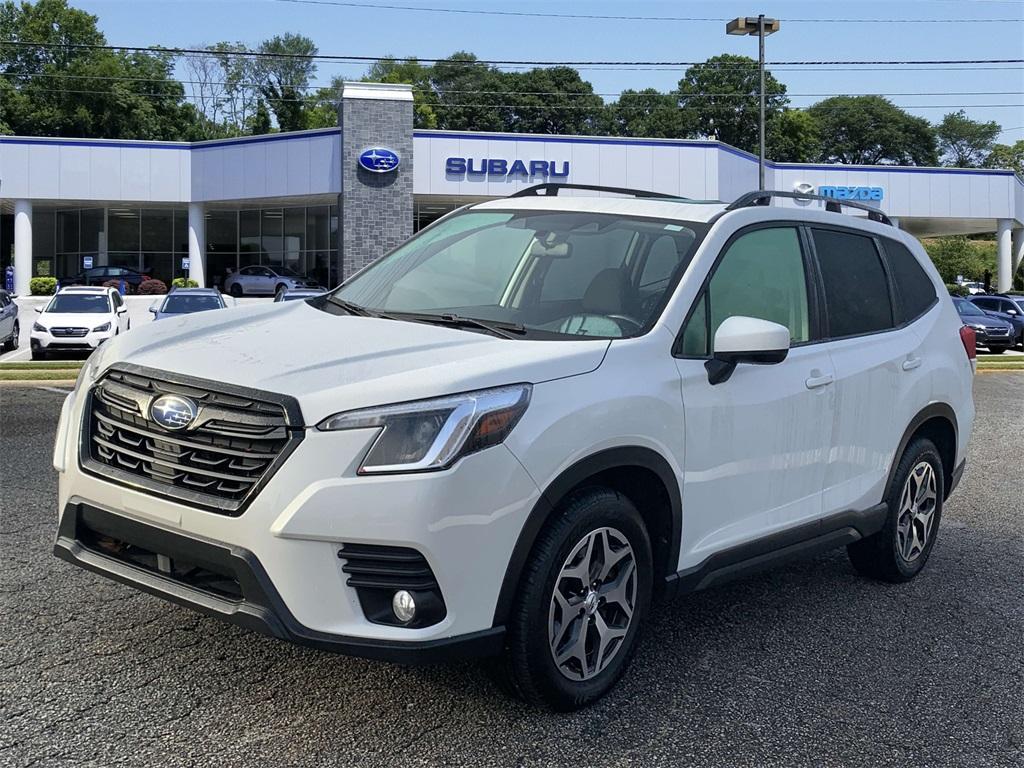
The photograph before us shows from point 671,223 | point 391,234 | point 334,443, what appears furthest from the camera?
point 391,234

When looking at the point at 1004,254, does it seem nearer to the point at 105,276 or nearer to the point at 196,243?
the point at 196,243

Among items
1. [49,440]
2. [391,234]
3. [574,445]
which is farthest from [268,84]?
[574,445]

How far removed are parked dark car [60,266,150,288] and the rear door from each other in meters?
42.4

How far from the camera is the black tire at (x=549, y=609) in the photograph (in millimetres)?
3295

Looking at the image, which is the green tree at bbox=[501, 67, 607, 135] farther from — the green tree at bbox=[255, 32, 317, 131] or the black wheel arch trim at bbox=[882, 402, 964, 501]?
the black wheel arch trim at bbox=[882, 402, 964, 501]

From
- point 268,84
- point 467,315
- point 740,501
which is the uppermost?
point 268,84

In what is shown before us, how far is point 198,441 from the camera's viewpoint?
127 inches

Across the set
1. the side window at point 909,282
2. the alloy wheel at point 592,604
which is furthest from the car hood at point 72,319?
the alloy wheel at point 592,604

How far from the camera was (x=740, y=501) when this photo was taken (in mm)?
4113

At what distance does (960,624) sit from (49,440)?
7520 millimetres

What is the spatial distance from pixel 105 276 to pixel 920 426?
43.3 metres

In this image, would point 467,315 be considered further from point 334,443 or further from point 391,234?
point 391,234

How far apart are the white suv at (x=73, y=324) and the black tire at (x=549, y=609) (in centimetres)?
1868

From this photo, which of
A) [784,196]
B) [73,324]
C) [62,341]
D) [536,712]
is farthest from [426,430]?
[73,324]
